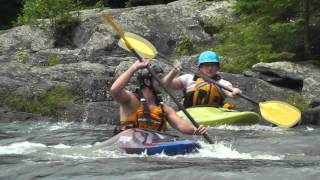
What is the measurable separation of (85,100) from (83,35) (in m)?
6.50

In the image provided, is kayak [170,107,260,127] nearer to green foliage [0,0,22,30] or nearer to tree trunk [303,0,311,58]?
tree trunk [303,0,311,58]

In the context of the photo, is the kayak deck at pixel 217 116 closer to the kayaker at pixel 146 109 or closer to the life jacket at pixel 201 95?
the life jacket at pixel 201 95

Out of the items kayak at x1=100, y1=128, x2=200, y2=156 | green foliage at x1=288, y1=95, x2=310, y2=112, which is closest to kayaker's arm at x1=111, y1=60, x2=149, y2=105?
kayak at x1=100, y1=128, x2=200, y2=156

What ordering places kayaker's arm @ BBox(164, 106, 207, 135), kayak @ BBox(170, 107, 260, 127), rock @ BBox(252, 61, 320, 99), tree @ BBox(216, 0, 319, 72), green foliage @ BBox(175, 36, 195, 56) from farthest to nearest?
green foliage @ BBox(175, 36, 195, 56), tree @ BBox(216, 0, 319, 72), rock @ BBox(252, 61, 320, 99), kayak @ BBox(170, 107, 260, 127), kayaker's arm @ BBox(164, 106, 207, 135)

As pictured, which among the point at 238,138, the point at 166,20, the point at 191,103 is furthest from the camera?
the point at 166,20

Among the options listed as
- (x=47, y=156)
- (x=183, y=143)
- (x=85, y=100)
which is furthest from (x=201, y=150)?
(x=85, y=100)

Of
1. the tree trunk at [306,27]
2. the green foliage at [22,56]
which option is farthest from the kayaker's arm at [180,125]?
the green foliage at [22,56]

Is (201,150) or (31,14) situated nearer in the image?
(201,150)

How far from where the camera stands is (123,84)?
6188 millimetres

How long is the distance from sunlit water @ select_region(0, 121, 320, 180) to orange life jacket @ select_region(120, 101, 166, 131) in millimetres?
345

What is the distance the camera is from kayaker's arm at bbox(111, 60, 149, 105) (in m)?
6.20

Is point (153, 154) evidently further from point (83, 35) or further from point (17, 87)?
point (83, 35)

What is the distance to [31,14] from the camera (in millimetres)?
20266

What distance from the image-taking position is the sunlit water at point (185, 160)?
516 cm
